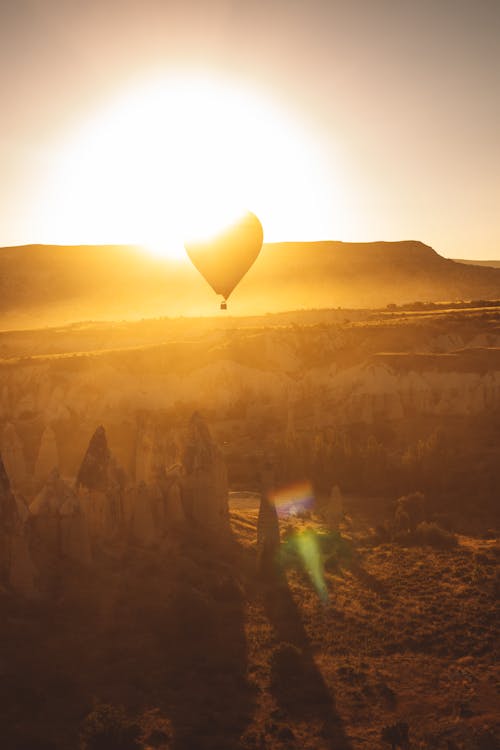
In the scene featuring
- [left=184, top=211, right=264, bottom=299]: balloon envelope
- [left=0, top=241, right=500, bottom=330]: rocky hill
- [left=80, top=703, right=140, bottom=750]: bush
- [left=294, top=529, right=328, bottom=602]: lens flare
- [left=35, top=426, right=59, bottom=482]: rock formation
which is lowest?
[left=80, top=703, right=140, bottom=750]: bush

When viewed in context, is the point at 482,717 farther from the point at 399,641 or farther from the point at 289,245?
Answer: the point at 289,245

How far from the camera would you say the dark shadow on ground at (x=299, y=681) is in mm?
17344

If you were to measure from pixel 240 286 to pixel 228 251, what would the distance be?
11299 cm

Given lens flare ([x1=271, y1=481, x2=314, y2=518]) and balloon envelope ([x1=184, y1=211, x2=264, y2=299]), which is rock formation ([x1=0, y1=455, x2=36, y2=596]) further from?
balloon envelope ([x1=184, y1=211, x2=264, y2=299])

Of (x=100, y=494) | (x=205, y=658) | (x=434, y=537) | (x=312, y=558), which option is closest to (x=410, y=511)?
(x=434, y=537)

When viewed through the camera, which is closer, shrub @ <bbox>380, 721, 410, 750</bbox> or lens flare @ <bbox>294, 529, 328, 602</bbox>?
shrub @ <bbox>380, 721, 410, 750</bbox>

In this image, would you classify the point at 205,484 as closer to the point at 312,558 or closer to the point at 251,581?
the point at 251,581

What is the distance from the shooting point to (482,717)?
1756 cm

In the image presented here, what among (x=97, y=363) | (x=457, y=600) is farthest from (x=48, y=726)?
(x=97, y=363)

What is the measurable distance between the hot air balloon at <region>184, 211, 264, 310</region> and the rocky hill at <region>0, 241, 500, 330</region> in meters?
90.5

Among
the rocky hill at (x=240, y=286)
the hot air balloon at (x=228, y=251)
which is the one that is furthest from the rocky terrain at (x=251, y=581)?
the rocky hill at (x=240, y=286)

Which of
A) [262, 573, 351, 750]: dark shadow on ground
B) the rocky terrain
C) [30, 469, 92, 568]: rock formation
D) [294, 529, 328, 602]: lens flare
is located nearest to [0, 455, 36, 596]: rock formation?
the rocky terrain

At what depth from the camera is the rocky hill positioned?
451ft

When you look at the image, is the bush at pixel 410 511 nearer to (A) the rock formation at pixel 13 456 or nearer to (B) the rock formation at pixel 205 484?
(B) the rock formation at pixel 205 484
